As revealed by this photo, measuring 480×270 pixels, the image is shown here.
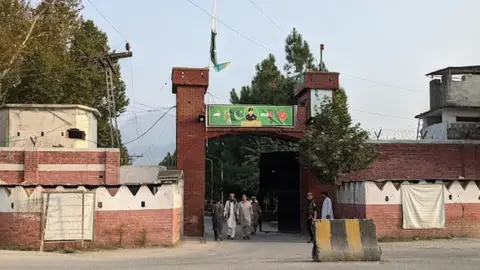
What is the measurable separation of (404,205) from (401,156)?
5.17m

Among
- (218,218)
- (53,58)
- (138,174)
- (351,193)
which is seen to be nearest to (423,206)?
(351,193)

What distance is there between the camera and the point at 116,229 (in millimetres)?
20188

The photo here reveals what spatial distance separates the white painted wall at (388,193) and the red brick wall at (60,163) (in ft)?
31.5

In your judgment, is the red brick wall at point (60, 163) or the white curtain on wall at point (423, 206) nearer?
the white curtain on wall at point (423, 206)

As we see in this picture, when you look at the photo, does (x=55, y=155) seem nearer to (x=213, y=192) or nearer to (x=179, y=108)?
(x=179, y=108)

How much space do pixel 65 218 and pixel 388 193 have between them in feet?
36.4

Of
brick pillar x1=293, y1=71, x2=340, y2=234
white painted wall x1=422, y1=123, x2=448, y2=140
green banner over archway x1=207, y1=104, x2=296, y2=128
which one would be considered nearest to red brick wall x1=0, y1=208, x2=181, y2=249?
green banner over archway x1=207, y1=104, x2=296, y2=128

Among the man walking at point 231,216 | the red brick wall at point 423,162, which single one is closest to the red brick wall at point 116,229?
the man walking at point 231,216

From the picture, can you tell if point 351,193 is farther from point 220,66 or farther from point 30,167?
point 30,167

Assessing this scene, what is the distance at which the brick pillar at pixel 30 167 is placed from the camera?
2514 cm

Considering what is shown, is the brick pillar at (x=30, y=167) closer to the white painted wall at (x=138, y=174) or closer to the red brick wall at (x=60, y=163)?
the red brick wall at (x=60, y=163)

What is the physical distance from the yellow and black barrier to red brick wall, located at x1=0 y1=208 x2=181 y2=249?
6948 millimetres

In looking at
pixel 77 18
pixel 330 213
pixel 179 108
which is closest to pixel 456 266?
pixel 330 213

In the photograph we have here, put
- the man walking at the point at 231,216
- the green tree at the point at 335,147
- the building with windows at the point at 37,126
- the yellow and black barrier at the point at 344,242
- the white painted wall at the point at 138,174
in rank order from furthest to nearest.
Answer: the building with windows at the point at 37,126 < the white painted wall at the point at 138,174 < the man walking at the point at 231,216 < the green tree at the point at 335,147 < the yellow and black barrier at the point at 344,242
